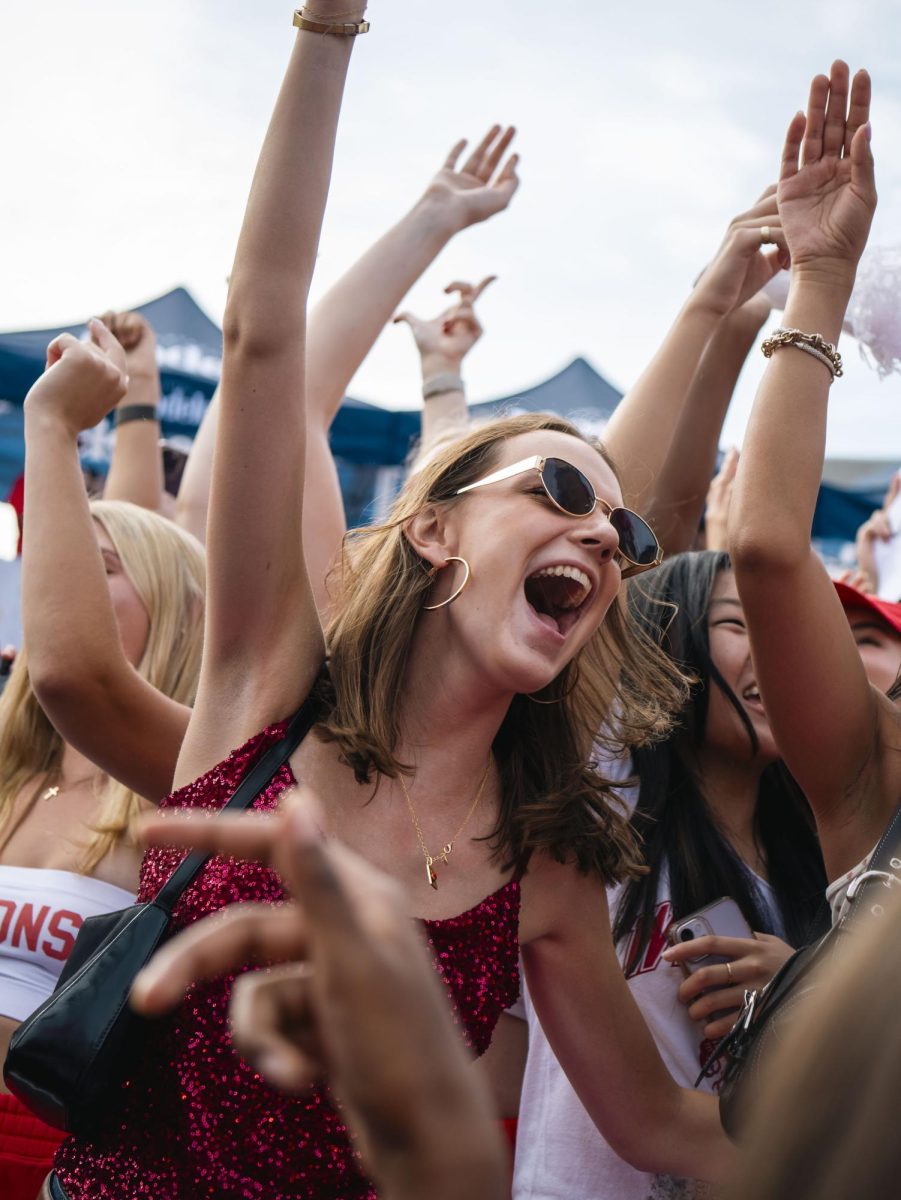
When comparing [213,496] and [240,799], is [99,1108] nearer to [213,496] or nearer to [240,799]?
[240,799]

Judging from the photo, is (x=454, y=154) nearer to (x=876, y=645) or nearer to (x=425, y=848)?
(x=876, y=645)

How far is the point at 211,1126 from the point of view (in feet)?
5.58

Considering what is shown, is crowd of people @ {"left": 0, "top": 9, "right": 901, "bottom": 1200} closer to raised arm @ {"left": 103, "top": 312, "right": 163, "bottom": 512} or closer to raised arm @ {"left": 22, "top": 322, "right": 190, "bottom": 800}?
raised arm @ {"left": 22, "top": 322, "right": 190, "bottom": 800}

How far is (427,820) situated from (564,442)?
0.71m

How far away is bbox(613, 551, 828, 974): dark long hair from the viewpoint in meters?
2.48

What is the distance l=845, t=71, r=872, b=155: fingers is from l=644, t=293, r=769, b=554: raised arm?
115cm

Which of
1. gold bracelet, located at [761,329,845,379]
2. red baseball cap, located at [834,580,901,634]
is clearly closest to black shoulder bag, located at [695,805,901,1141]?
gold bracelet, located at [761,329,845,379]

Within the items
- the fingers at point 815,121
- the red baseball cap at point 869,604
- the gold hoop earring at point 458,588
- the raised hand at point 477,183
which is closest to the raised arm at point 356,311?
the raised hand at point 477,183

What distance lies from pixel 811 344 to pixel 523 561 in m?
0.59

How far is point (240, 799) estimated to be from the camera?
71.1 inches

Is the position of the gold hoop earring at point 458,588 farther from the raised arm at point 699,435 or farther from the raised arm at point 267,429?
the raised arm at point 699,435

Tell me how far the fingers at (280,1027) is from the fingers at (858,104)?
1.86m

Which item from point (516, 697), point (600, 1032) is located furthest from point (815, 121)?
point (600, 1032)

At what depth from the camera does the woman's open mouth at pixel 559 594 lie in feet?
6.98
